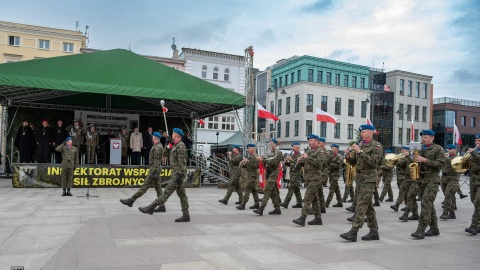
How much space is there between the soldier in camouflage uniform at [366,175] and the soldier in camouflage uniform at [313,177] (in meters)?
1.44

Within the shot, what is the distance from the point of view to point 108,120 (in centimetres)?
2230

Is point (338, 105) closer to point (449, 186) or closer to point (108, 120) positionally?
point (108, 120)

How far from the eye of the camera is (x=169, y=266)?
559 centimetres

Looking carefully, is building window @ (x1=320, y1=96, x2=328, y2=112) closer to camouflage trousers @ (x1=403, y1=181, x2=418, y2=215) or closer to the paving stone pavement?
the paving stone pavement

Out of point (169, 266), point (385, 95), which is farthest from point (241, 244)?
point (385, 95)

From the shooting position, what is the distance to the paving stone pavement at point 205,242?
5879 millimetres

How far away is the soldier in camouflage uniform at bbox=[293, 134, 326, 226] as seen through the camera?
360 inches

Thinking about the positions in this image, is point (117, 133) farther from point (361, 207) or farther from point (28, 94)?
point (361, 207)

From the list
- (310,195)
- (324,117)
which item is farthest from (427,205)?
(324,117)

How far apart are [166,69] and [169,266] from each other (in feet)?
46.5

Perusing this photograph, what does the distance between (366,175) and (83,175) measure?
12958mm

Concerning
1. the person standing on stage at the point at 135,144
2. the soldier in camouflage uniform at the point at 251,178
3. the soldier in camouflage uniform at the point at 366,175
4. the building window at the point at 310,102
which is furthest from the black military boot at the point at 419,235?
the building window at the point at 310,102

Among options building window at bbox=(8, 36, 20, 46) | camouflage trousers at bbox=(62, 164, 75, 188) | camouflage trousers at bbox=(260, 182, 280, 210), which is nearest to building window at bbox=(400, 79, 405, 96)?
building window at bbox=(8, 36, 20, 46)

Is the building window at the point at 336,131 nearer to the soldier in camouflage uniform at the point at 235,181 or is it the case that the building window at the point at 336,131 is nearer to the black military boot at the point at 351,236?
the soldier in camouflage uniform at the point at 235,181
